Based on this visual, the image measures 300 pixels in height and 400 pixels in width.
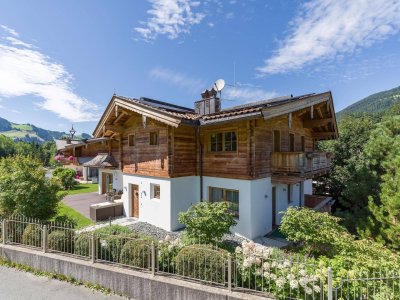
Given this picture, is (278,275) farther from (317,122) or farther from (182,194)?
(317,122)

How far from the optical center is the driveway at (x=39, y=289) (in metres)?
6.55

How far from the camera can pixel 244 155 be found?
11.9 metres

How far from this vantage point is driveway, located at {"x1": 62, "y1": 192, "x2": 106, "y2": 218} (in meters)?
17.7

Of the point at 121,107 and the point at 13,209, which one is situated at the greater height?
the point at 121,107

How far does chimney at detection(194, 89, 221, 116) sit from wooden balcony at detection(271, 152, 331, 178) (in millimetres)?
4950

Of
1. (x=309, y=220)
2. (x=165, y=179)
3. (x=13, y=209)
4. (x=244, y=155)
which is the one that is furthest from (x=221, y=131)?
(x=13, y=209)

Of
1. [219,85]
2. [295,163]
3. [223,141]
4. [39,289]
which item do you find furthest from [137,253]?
[219,85]

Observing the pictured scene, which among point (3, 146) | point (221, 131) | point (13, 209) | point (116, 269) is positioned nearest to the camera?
point (116, 269)

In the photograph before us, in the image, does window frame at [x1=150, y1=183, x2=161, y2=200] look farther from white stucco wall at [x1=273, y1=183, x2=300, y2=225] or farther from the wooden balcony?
white stucco wall at [x1=273, y1=183, x2=300, y2=225]

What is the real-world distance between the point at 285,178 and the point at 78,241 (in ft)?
33.5

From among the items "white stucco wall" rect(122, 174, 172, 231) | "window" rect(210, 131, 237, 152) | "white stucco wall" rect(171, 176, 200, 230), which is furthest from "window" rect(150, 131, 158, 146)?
"window" rect(210, 131, 237, 152)

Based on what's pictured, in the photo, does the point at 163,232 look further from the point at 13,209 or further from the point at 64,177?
the point at 64,177

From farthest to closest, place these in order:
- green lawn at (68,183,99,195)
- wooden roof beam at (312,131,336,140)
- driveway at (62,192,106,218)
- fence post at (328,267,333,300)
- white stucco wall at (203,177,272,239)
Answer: green lawn at (68,183,99,195)
wooden roof beam at (312,131,336,140)
driveway at (62,192,106,218)
white stucco wall at (203,177,272,239)
fence post at (328,267,333,300)

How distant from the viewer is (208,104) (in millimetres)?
15445
